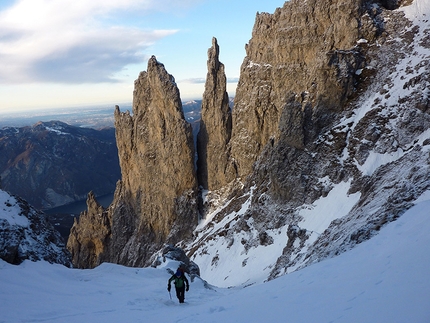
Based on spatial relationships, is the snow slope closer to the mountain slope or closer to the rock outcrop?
the mountain slope

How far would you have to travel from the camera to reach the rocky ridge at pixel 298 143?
32.9 meters

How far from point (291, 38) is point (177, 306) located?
5583 cm

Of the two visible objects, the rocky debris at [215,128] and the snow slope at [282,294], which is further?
the rocky debris at [215,128]

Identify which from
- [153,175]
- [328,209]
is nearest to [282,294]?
[328,209]

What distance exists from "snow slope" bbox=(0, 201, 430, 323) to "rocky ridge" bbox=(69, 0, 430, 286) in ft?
18.5

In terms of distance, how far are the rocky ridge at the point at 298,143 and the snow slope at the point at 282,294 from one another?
5.64 metres

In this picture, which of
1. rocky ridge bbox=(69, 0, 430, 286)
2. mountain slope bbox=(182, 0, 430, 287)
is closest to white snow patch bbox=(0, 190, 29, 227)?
rocky ridge bbox=(69, 0, 430, 286)

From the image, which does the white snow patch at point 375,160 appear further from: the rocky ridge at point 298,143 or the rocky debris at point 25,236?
the rocky debris at point 25,236

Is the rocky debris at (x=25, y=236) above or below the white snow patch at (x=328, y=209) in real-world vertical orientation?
above

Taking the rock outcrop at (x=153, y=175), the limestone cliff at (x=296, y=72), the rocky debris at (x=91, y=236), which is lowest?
the rocky debris at (x=91, y=236)

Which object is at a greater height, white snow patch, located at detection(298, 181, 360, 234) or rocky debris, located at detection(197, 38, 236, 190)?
rocky debris, located at detection(197, 38, 236, 190)

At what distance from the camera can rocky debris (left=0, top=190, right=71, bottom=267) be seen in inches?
672

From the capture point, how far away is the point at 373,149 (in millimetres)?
38562

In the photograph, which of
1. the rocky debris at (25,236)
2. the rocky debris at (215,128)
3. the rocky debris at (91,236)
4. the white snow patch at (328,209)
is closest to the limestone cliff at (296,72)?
the rocky debris at (215,128)
